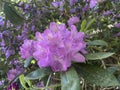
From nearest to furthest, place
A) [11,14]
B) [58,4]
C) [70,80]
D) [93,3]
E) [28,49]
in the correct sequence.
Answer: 1. [70,80]
2. [28,49]
3. [11,14]
4. [93,3]
5. [58,4]

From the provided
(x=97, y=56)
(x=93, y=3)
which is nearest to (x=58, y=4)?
(x=93, y=3)

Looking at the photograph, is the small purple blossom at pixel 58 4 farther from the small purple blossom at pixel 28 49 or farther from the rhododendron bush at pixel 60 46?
the small purple blossom at pixel 28 49

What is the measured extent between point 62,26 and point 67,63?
104mm

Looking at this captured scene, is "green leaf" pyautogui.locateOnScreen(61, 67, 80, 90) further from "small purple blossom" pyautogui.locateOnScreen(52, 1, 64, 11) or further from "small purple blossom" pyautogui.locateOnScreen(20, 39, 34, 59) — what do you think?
"small purple blossom" pyautogui.locateOnScreen(52, 1, 64, 11)

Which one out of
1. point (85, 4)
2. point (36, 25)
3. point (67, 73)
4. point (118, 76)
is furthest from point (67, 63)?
point (85, 4)

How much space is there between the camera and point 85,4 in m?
1.81

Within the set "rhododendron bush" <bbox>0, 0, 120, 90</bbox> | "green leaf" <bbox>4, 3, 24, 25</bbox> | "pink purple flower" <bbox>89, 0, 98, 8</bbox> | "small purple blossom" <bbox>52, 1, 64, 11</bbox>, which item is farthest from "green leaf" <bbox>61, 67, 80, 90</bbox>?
"small purple blossom" <bbox>52, 1, 64, 11</bbox>

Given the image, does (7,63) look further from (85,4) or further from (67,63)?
(67,63)

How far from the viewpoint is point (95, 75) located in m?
0.88

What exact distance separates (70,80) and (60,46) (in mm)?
88

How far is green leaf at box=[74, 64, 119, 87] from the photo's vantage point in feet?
2.80

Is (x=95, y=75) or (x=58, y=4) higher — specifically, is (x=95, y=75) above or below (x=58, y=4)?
below

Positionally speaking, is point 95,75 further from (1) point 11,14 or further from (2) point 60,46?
(1) point 11,14

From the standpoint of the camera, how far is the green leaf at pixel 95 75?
85 centimetres
